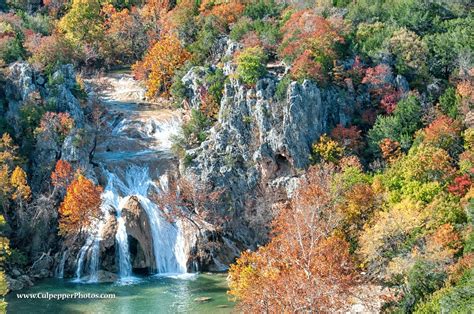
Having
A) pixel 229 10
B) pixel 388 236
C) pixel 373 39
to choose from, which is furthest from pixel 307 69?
pixel 388 236

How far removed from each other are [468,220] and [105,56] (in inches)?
2336

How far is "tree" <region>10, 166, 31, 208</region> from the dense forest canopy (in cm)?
10

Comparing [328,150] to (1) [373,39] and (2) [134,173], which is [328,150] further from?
(2) [134,173]

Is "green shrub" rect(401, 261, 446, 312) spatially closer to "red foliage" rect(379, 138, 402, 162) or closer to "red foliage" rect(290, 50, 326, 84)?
"red foliage" rect(379, 138, 402, 162)

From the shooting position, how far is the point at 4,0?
95.8 meters

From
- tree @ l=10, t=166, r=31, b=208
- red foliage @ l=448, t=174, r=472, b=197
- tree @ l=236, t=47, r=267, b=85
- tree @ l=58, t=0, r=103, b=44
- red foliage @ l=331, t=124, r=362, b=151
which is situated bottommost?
→ red foliage @ l=448, t=174, r=472, b=197

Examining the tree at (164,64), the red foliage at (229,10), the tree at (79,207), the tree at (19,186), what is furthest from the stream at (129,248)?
the red foliage at (229,10)

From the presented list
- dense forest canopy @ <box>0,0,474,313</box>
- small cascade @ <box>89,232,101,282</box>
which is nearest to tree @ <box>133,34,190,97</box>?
dense forest canopy @ <box>0,0,474,313</box>

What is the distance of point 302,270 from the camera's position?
3756 centimetres

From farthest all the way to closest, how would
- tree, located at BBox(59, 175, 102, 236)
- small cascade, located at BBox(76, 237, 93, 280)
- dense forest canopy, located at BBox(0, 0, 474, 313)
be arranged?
tree, located at BBox(59, 175, 102, 236) < small cascade, located at BBox(76, 237, 93, 280) < dense forest canopy, located at BBox(0, 0, 474, 313)

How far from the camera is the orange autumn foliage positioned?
33.5 meters

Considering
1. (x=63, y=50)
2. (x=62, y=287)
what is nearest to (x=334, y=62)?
(x=63, y=50)

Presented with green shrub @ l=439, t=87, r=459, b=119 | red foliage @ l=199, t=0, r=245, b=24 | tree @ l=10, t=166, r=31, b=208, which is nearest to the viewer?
tree @ l=10, t=166, r=31, b=208

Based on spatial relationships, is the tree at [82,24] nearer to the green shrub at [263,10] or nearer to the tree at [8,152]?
the green shrub at [263,10]
